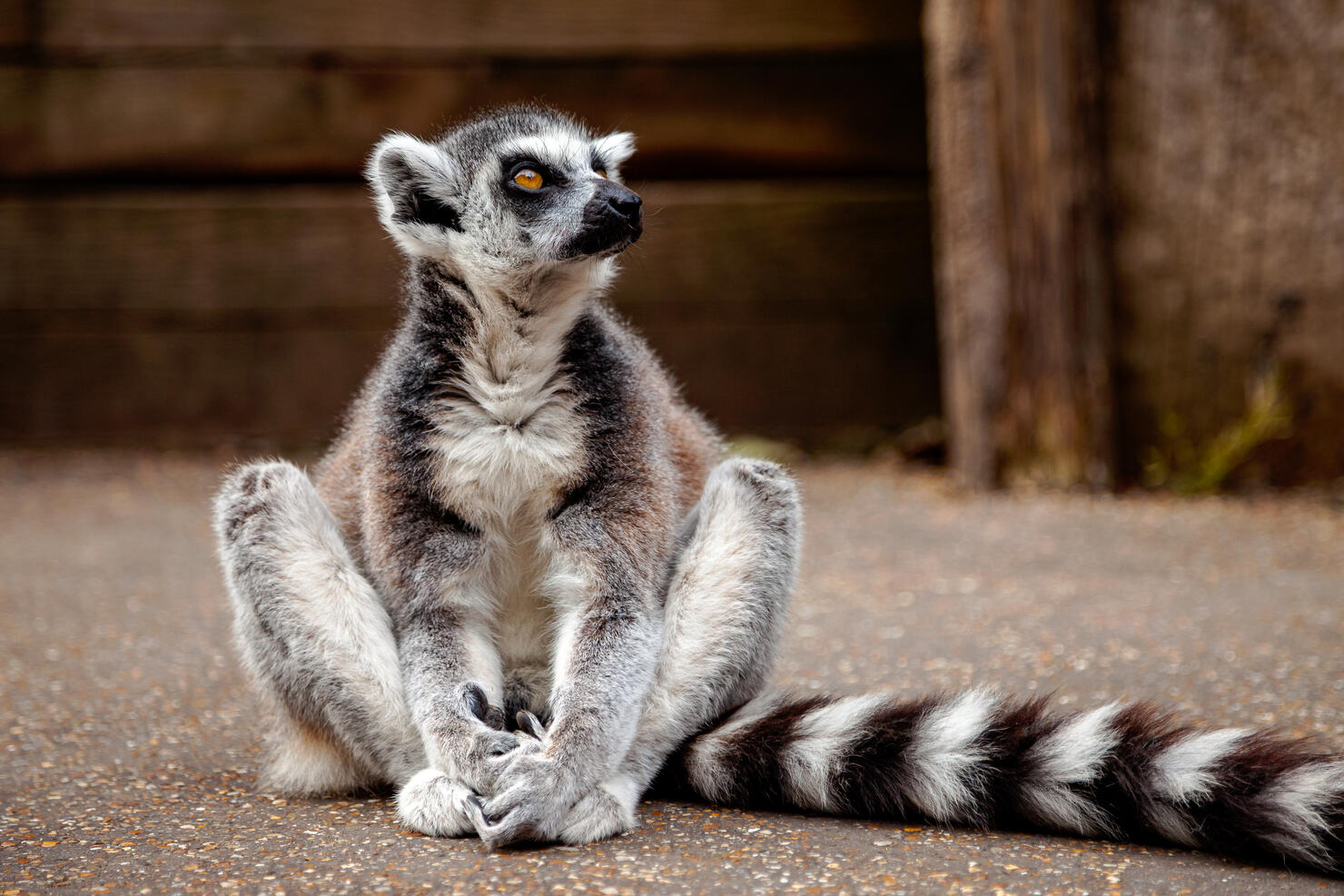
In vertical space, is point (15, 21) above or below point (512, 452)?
above

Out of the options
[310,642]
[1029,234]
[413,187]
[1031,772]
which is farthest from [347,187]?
[1031,772]

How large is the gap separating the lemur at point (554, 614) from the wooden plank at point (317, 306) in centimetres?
459

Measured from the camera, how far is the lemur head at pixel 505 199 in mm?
3037

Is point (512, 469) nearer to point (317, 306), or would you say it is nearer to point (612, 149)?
point (612, 149)

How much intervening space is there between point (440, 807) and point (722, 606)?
0.74 meters

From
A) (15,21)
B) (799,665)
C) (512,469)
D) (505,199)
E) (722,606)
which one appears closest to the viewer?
(512,469)

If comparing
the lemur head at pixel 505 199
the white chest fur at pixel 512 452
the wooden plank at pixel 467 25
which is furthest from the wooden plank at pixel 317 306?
the white chest fur at pixel 512 452

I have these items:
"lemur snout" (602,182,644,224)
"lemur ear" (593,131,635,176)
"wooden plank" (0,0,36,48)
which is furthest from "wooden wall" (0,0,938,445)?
"lemur snout" (602,182,644,224)

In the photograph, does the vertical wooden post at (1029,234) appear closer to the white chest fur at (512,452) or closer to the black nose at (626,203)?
the black nose at (626,203)

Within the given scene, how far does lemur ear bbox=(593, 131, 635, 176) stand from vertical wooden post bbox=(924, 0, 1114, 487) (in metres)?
3.35

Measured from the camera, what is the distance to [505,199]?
3.12 metres

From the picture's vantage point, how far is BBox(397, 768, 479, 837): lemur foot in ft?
8.65

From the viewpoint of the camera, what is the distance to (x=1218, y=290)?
654cm

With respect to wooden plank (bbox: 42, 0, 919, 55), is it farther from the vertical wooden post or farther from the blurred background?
the vertical wooden post
